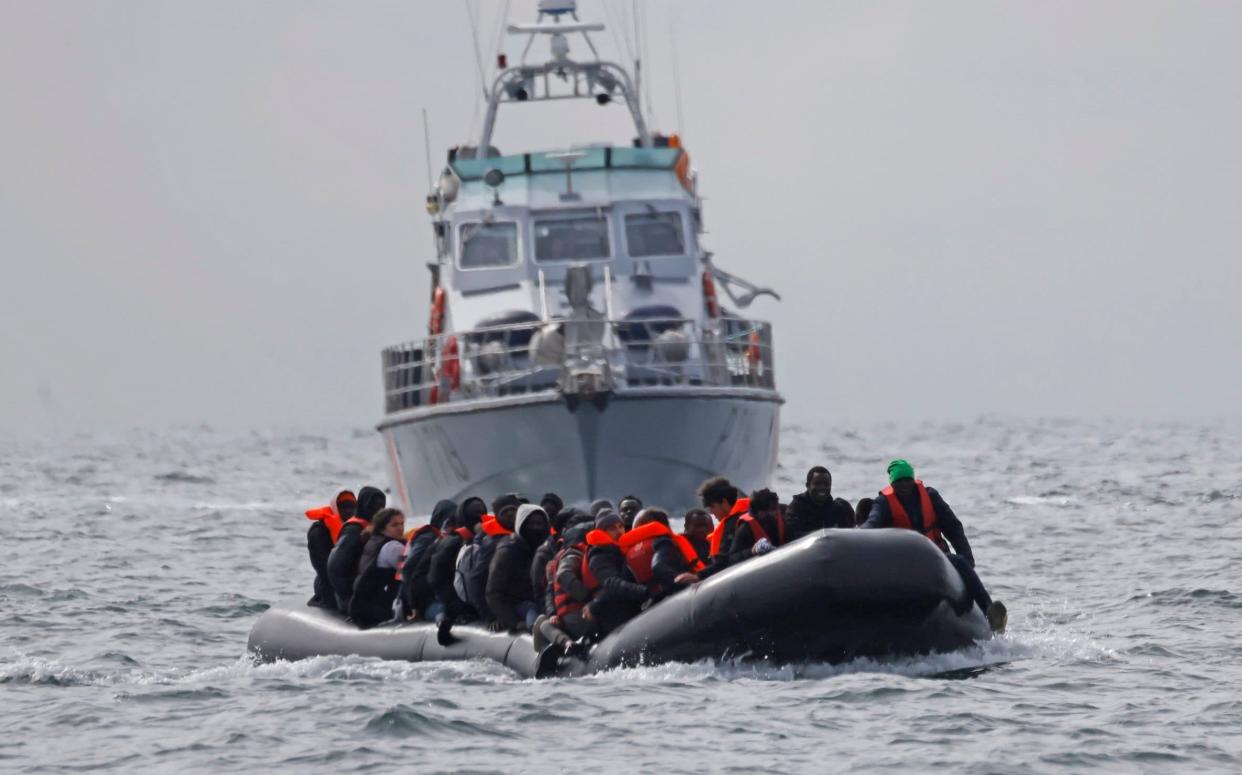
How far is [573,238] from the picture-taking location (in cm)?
3192

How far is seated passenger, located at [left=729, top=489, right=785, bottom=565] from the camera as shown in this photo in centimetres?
1619

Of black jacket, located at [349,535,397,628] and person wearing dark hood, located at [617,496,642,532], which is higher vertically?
person wearing dark hood, located at [617,496,642,532]

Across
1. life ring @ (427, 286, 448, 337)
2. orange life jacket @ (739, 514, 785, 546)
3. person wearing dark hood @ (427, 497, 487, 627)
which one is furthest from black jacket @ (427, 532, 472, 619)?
life ring @ (427, 286, 448, 337)

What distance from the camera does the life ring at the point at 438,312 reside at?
108 feet

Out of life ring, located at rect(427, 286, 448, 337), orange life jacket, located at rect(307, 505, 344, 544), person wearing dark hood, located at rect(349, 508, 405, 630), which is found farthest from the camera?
life ring, located at rect(427, 286, 448, 337)

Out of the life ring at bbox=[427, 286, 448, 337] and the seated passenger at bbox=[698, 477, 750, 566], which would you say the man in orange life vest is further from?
the life ring at bbox=[427, 286, 448, 337]

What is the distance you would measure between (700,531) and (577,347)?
11790 millimetres

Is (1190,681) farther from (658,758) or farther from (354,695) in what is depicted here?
(354,695)

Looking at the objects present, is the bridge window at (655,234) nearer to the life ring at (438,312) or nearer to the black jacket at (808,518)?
the life ring at (438,312)

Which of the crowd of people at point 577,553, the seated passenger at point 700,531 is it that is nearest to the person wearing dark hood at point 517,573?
the crowd of people at point 577,553

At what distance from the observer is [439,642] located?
56.5 feet

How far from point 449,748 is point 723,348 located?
54.4ft

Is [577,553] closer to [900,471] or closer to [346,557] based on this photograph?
[900,471]

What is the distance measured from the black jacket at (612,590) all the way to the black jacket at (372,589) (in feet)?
8.66
